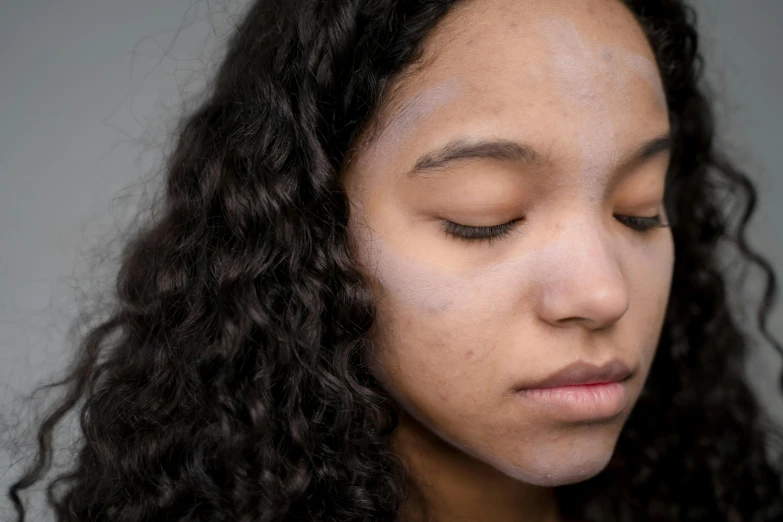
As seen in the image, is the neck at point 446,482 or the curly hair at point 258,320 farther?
the neck at point 446,482

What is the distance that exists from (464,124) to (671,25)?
60 centimetres

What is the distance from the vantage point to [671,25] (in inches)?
63.9

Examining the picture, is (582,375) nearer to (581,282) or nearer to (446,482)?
(581,282)

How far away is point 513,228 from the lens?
4.09ft

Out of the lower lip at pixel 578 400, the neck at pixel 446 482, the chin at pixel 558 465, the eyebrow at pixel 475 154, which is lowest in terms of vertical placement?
the neck at pixel 446 482

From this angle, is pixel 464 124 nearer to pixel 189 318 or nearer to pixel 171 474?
pixel 189 318

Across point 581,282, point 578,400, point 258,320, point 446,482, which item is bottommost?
point 446,482

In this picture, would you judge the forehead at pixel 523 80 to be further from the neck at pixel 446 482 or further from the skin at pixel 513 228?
the neck at pixel 446 482

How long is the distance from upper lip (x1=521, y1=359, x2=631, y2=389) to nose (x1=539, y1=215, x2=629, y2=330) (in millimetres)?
57

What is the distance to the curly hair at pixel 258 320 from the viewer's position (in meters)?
1.23

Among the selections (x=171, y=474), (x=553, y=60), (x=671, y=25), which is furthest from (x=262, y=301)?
(x=671, y=25)

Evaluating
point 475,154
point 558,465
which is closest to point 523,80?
point 475,154

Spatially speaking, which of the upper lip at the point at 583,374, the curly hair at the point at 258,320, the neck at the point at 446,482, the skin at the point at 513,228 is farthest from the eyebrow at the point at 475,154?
the neck at the point at 446,482

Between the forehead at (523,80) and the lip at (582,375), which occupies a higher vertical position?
the forehead at (523,80)
